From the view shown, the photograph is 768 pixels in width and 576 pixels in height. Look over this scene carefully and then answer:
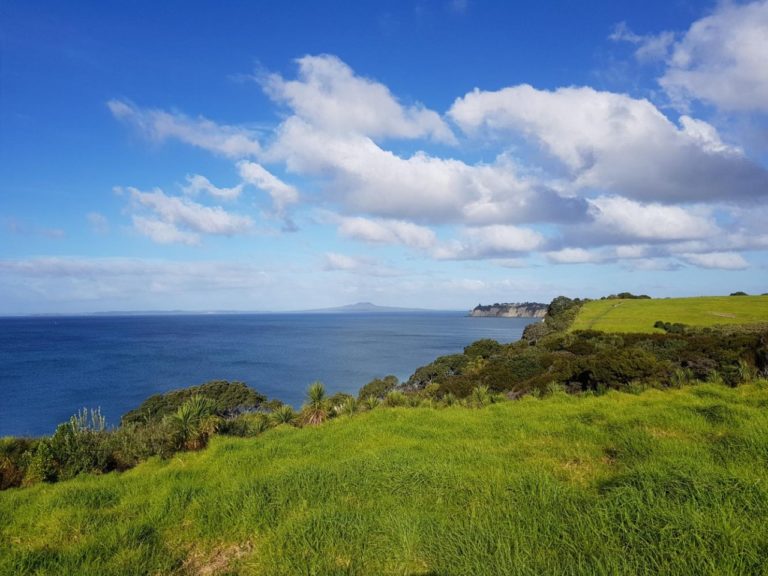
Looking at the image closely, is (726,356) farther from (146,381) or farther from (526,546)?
(146,381)

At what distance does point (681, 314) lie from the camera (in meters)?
51.8

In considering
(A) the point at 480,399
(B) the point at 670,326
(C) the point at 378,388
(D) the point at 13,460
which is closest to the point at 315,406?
(A) the point at 480,399

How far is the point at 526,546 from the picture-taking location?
451cm

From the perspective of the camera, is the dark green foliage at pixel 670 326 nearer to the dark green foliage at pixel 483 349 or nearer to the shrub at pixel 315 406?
the dark green foliage at pixel 483 349

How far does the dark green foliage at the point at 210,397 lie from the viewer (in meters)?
43.2

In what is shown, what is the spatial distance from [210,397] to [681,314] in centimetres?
5472

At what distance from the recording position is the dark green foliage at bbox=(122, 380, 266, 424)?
4325 cm

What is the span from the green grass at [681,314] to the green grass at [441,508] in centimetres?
4287

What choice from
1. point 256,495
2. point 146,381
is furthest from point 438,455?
A: point 146,381

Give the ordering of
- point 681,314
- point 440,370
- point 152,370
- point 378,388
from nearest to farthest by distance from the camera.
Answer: point 378,388 → point 681,314 → point 440,370 → point 152,370

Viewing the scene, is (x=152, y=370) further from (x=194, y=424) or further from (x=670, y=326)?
(x=670, y=326)

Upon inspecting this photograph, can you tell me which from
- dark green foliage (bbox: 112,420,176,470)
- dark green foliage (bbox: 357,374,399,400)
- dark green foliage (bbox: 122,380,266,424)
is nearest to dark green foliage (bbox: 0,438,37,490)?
dark green foliage (bbox: 112,420,176,470)

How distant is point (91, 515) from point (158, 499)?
0.88 meters

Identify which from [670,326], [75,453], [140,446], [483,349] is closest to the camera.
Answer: [75,453]
